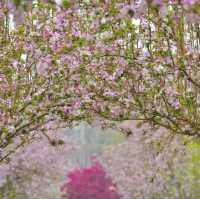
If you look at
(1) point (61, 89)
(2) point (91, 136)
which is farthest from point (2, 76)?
(2) point (91, 136)

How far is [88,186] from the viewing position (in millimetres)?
32531

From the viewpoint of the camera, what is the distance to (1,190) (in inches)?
791

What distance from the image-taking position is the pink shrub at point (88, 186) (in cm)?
3253

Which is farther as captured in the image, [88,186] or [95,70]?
[88,186]

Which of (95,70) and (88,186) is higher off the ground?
(95,70)

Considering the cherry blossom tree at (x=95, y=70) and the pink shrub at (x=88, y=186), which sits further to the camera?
the pink shrub at (x=88, y=186)

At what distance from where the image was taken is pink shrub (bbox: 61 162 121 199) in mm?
32531

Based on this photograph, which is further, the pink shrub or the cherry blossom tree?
the pink shrub

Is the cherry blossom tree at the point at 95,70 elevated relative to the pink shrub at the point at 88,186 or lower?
elevated

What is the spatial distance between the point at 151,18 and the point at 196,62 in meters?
0.78

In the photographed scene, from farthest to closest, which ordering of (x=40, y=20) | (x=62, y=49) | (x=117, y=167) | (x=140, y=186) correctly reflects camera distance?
(x=117, y=167), (x=140, y=186), (x=40, y=20), (x=62, y=49)

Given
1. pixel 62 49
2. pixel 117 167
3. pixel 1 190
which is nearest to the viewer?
pixel 62 49

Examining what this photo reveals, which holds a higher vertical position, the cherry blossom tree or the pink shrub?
the cherry blossom tree

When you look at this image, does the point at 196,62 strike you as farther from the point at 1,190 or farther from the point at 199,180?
the point at 199,180
